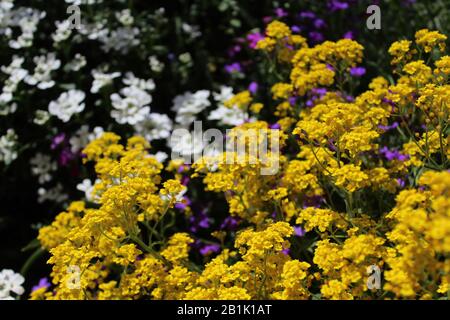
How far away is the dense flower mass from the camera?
7.34 ft

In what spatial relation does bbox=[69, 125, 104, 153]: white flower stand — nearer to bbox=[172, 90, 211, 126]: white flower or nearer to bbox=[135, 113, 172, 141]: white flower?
bbox=[135, 113, 172, 141]: white flower

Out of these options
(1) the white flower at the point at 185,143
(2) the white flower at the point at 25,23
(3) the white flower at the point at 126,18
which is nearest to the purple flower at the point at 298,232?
(1) the white flower at the point at 185,143

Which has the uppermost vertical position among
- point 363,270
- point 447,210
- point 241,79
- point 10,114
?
point 241,79

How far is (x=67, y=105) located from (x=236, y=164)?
70.1 inches

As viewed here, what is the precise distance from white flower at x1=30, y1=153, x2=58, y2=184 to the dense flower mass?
11 mm

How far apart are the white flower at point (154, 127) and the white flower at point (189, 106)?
0.34 ft

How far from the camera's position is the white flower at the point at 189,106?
4094 millimetres

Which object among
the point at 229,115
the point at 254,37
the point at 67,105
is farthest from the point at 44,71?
the point at 254,37

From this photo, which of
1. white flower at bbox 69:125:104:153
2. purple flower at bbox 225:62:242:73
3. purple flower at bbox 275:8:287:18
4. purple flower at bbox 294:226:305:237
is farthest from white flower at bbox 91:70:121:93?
purple flower at bbox 294:226:305:237

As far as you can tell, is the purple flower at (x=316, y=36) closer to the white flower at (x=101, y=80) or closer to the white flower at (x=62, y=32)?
the white flower at (x=101, y=80)

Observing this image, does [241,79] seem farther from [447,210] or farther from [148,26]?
[447,210]
